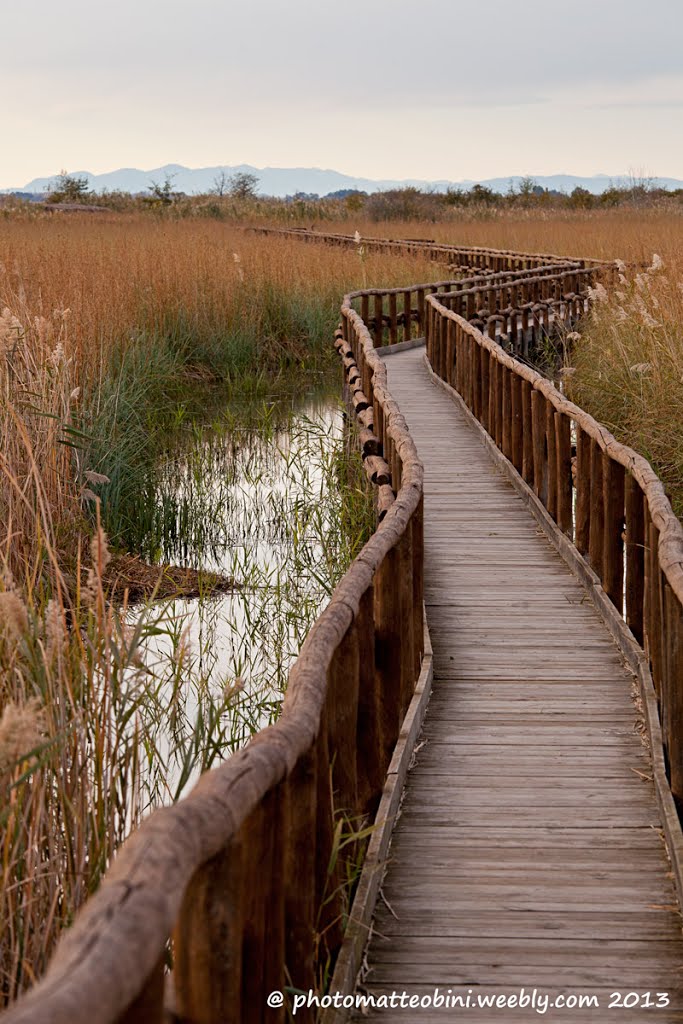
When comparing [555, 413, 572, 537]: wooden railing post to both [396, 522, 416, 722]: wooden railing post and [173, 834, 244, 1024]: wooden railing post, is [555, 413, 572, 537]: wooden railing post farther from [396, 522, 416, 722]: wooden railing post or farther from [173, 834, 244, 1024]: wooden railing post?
[173, 834, 244, 1024]: wooden railing post

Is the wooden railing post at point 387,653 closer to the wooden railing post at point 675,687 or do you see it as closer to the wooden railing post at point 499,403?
the wooden railing post at point 675,687

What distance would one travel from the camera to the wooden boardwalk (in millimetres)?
3553

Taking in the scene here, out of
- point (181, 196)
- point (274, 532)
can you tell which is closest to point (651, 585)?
point (274, 532)

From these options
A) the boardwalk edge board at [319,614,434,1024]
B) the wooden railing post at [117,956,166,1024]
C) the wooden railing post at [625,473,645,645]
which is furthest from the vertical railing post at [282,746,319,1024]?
the wooden railing post at [625,473,645,645]

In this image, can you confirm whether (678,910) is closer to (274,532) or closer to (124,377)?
(274,532)

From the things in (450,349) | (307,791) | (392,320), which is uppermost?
(392,320)

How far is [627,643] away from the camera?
6.05 metres

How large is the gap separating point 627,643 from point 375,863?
242 cm

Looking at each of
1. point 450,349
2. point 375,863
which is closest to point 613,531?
point 375,863

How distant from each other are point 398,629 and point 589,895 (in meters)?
1.25

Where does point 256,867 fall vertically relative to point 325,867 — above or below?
above

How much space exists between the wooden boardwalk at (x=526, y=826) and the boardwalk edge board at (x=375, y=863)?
0.05 metres

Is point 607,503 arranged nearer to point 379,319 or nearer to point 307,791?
point 307,791

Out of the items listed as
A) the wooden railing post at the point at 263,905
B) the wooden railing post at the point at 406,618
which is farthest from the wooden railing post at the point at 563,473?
the wooden railing post at the point at 263,905
